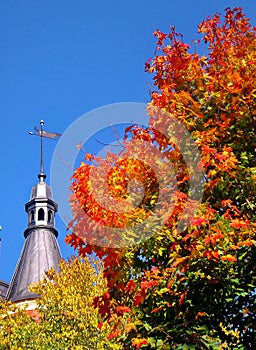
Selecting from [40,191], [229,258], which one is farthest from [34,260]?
[229,258]

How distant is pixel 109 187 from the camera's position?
31.2 feet

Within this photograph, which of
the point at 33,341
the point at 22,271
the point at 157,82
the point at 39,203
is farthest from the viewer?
the point at 39,203

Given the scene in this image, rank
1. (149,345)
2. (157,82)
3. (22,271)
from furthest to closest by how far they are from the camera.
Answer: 1. (22,271)
2. (157,82)
3. (149,345)

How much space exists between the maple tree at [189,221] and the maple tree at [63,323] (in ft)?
45.5

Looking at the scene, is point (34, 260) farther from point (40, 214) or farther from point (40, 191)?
point (40, 191)

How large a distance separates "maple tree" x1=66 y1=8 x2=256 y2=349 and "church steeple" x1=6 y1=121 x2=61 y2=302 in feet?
113

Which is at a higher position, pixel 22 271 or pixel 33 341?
pixel 22 271

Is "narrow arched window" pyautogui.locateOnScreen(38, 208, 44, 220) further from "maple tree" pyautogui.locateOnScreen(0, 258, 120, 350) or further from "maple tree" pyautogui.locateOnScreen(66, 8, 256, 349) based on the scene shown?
"maple tree" pyautogui.locateOnScreen(66, 8, 256, 349)

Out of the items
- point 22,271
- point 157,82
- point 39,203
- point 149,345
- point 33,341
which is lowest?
point 149,345

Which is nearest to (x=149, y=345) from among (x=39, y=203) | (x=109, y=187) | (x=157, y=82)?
(x=109, y=187)

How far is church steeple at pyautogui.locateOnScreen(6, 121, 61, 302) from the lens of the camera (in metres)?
46.3

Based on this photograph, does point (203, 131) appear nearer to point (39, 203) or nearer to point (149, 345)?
point (149, 345)

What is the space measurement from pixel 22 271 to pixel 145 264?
39505mm

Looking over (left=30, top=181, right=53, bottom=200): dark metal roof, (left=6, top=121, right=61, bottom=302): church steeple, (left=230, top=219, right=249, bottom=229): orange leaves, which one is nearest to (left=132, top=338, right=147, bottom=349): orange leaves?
(left=230, top=219, right=249, bottom=229): orange leaves
